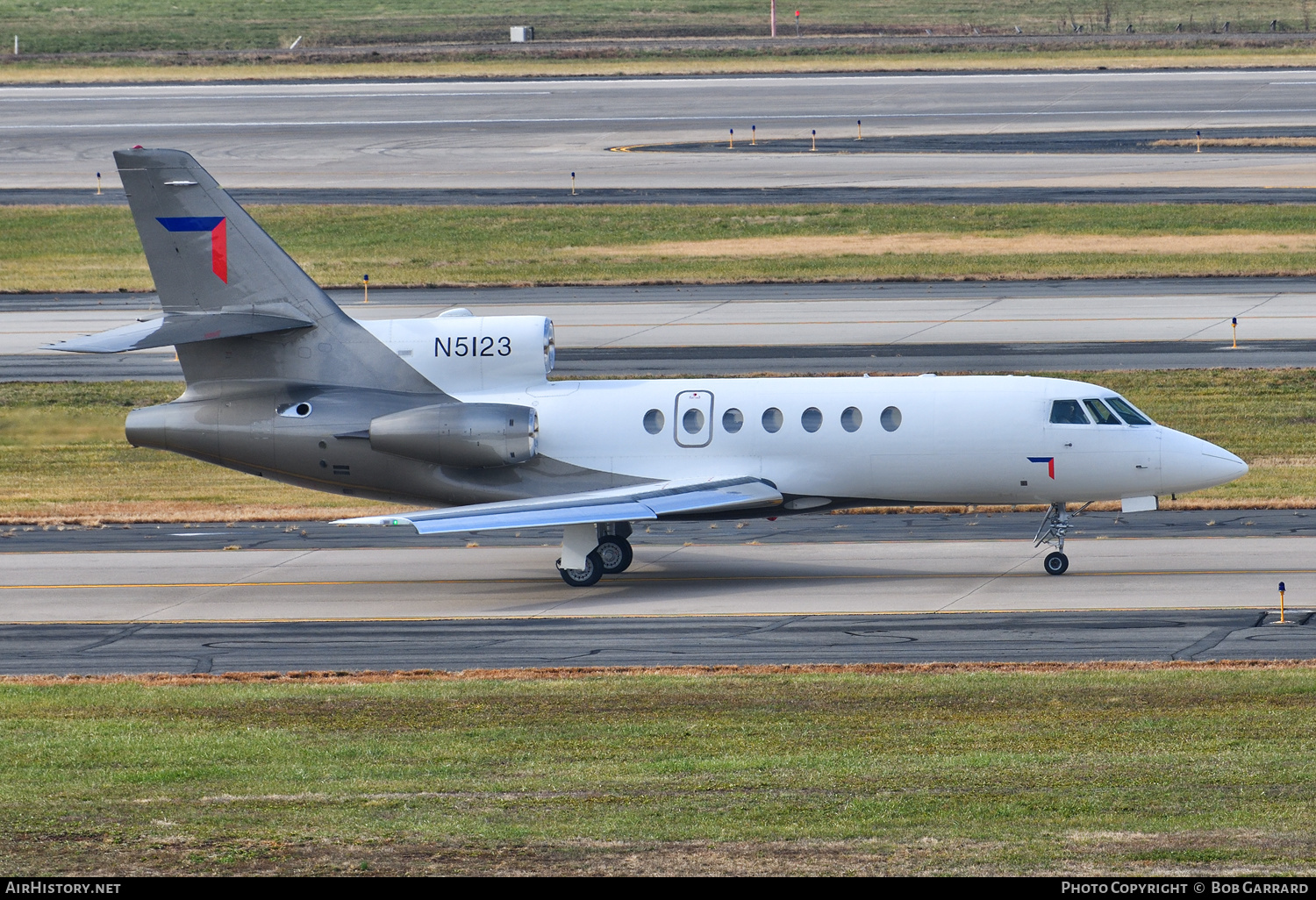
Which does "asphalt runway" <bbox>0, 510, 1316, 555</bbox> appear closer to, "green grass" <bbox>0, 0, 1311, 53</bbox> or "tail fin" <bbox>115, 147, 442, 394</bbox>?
"tail fin" <bbox>115, 147, 442, 394</bbox>

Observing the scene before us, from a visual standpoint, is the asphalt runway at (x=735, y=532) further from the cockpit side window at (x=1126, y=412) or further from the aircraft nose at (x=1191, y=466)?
the cockpit side window at (x=1126, y=412)

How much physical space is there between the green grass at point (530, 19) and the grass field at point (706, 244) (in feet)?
179

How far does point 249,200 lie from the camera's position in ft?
Answer: 225

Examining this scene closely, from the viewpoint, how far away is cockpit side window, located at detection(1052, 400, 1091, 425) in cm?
2889

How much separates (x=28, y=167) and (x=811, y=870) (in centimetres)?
7282

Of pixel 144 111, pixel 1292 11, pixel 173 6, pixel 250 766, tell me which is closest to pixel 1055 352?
pixel 250 766

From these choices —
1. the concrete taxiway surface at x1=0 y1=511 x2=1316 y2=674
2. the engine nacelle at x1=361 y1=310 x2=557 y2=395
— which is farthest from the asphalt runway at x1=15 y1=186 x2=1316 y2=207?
the engine nacelle at x1=361 y1=310 x2=557 y2=395

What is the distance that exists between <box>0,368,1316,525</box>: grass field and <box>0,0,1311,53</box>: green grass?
2988 inches

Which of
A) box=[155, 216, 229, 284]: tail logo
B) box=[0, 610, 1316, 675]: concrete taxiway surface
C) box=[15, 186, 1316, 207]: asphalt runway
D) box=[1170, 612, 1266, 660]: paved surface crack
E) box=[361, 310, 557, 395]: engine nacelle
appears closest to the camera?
box=[1170, 612, 1266, 660]: paved surface crack

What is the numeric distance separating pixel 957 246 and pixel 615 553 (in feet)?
109

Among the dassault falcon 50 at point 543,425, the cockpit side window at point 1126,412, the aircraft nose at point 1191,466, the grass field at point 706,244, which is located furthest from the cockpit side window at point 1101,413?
the grass field at point 706,244

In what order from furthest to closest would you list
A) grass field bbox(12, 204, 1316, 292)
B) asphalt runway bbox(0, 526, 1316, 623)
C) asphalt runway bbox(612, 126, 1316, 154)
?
asphalt runway bbox(612, 126, 1316, 154) → grass field bbox(12, 204, 1316, 292) → asphalt runway bbox(0, 526, 1316, 623)

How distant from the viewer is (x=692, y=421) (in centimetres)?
2978

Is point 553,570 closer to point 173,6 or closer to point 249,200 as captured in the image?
point 249,200
